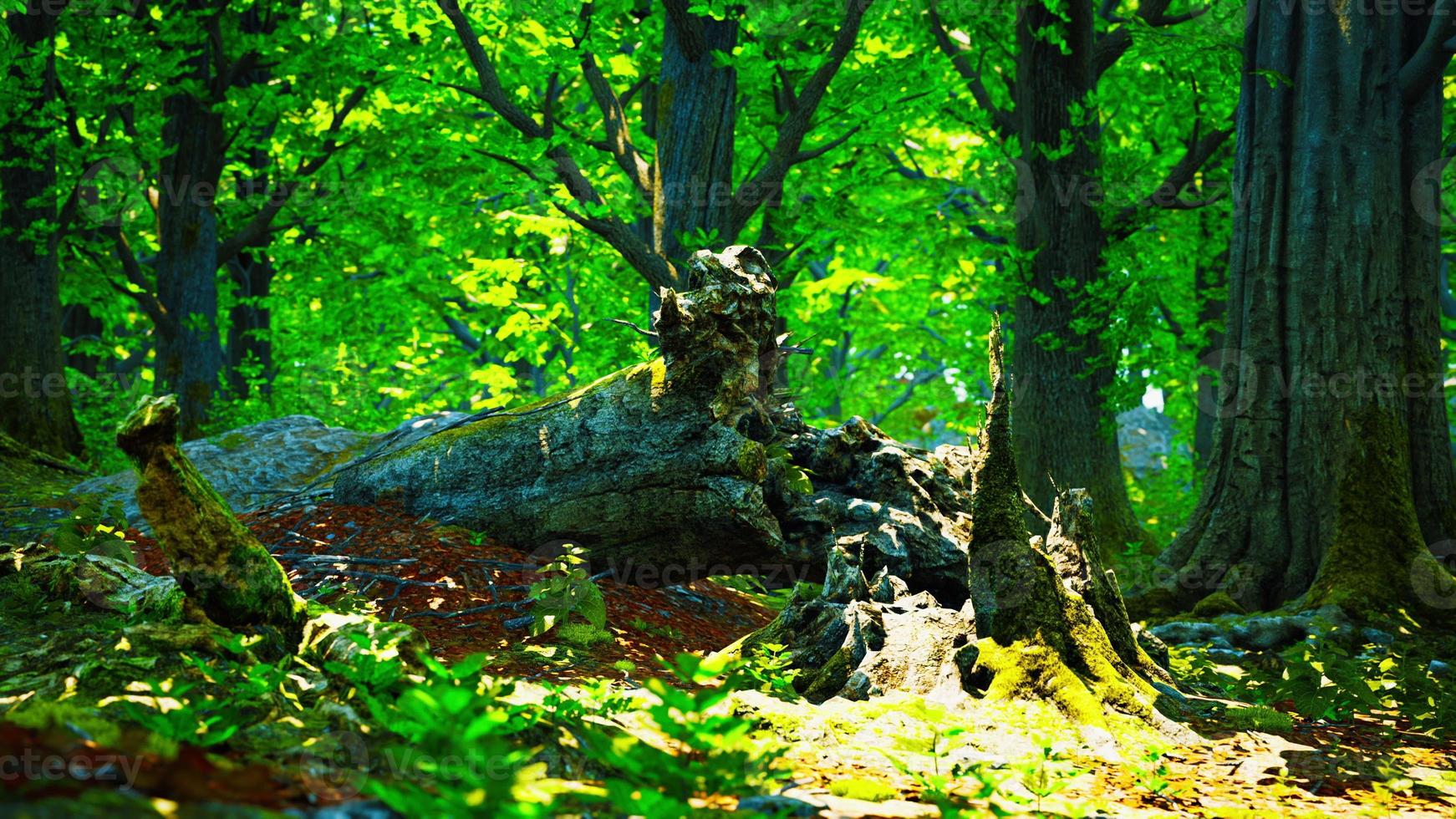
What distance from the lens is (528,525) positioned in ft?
23.5

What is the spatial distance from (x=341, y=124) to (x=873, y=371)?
15.1 m

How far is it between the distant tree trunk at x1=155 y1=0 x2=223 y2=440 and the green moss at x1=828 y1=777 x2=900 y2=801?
13.5 meters

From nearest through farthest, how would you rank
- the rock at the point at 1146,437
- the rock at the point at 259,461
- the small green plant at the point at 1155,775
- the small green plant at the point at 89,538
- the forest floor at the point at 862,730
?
1. the forest floor at the point at 862,730
2. the small green plant at the point at 1155,775
3. the small green plant at the point at 89,538
4. the rock at the point at 259,461
5. the rock at the point at 1146,437

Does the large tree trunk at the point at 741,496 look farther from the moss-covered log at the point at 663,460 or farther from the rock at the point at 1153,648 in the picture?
the rock at the point at 1153,648

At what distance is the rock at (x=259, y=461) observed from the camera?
8672mm

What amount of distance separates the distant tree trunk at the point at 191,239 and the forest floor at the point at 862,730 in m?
8.13

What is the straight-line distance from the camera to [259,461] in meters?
9.41

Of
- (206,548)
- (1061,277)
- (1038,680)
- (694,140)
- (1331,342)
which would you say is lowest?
(1038,680)

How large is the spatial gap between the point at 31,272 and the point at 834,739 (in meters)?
12.2

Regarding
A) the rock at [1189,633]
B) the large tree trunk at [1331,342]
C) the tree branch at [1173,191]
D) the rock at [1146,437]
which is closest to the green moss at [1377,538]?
the large tree trunk at [1331,342]

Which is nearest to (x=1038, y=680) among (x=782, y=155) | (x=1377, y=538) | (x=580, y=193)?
(x=1377, y=538)

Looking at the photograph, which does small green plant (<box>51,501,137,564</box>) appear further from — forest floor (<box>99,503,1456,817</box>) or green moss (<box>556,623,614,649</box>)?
green moss (<box>556,623,614,649</box>)

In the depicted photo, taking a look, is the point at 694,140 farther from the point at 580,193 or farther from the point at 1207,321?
the point at 1207,321

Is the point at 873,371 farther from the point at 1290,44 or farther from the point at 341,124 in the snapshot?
the point at 1290,44
